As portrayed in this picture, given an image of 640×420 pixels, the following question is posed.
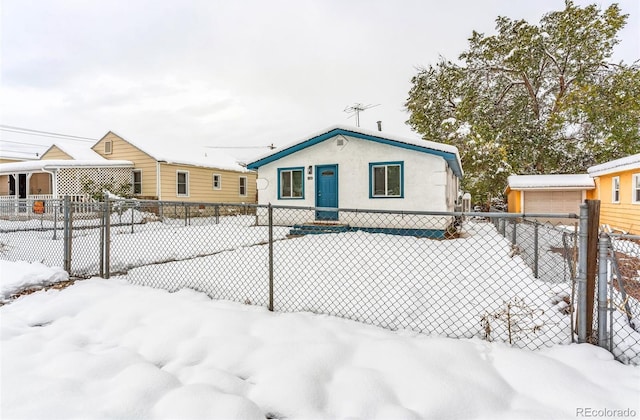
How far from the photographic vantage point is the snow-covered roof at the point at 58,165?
1617 cm

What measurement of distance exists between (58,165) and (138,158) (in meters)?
3.69

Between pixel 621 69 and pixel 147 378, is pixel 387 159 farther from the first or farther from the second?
pixel 621 69

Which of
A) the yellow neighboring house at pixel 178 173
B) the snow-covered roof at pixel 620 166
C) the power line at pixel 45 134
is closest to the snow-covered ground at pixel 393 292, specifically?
the snow-covered roof at pixel 620 166

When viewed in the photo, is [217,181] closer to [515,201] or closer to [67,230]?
[67,230]

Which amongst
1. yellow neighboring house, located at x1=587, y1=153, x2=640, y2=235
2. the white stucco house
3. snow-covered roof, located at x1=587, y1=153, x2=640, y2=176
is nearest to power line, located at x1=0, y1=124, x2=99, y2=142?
the white stucco house

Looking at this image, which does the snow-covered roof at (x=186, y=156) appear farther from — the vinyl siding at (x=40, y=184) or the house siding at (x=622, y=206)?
the house siding at (x=622, y=206)

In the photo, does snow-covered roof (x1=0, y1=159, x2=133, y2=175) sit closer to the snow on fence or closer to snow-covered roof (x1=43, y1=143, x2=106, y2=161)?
snow-covered roof (x1=43, y1=143, x2=106, y2=161)

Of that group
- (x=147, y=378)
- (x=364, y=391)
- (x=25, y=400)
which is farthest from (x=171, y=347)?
(x=364, y=391)

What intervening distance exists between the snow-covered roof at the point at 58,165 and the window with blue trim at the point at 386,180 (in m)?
14.8

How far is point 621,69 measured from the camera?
Answer: 18859 millimetres

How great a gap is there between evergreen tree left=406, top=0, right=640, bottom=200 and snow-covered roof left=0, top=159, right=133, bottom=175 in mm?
19638

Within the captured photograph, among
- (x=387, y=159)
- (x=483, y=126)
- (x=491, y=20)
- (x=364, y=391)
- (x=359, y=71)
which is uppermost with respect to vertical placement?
(x=491, y=20)

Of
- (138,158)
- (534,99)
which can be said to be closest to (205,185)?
(138,158)

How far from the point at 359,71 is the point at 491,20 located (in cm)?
1075
